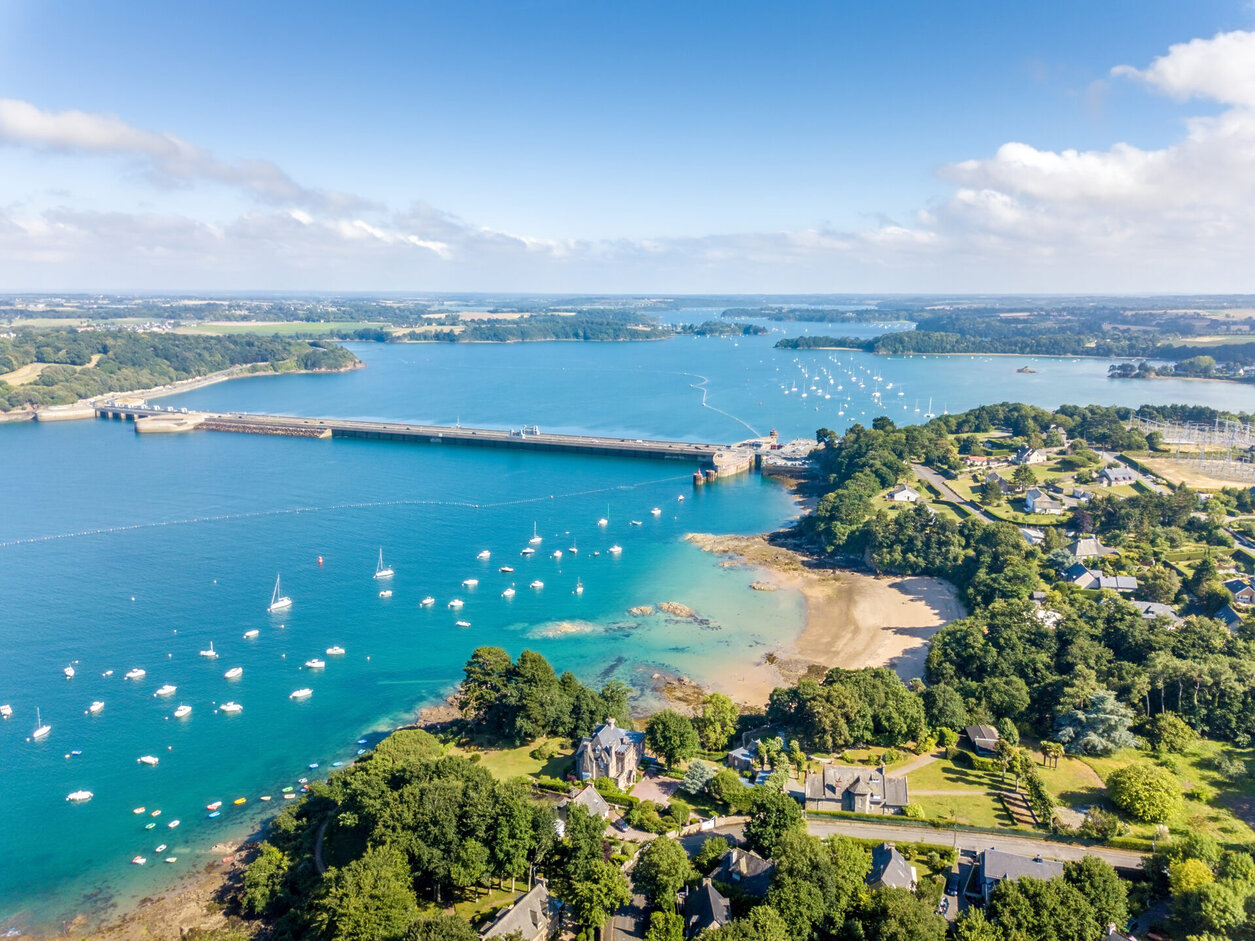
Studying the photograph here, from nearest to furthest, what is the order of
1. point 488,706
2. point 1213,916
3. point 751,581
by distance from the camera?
1. point 1213,916
2. point 488,706
3. point 751,581

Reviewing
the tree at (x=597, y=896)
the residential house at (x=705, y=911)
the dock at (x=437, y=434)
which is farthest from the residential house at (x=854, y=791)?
the dock at (x=437, y=434)

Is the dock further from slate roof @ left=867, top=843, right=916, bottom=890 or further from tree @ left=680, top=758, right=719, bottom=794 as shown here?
slate roof @ left=867, top=843, right=916, bottom=890

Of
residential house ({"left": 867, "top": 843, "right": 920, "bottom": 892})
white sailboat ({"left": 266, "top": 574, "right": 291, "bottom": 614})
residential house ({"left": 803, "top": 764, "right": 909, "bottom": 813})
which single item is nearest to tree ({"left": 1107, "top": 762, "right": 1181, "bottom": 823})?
residential house ({"left": 803, "top": 764, "right": 909, "bottom": 813})

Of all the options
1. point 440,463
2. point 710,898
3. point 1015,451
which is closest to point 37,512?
point 440,463

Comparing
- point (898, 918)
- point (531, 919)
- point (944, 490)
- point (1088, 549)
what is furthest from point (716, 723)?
point (944, 490)

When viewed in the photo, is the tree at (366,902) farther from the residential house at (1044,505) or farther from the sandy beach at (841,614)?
the residential house at (1044,505)

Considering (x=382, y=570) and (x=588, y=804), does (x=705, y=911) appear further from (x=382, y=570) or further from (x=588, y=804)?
(x=382, y=570)

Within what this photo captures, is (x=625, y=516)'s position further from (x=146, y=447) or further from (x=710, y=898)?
(x=146, y=447)

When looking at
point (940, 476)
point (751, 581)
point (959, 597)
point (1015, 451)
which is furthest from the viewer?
point (1015, 451)
